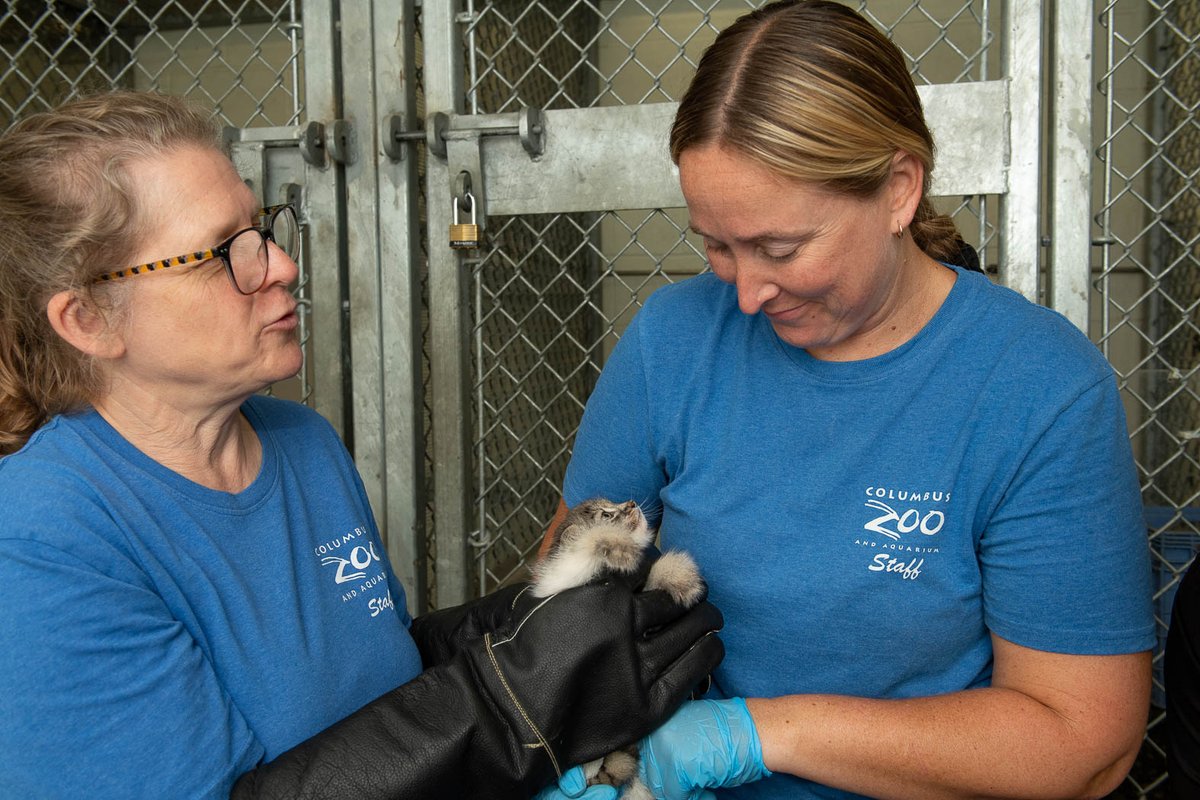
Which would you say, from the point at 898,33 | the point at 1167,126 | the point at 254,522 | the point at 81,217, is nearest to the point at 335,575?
the point at 254,522

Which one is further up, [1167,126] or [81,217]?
[1167,126]

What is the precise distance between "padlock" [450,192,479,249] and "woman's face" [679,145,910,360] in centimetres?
95

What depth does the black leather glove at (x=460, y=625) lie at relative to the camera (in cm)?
176

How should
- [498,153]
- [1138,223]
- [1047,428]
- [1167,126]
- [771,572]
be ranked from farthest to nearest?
[1138,223] < [1167,126] < [498,153] < [771,572] < [1047,428]

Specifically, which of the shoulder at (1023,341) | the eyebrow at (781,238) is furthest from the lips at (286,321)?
the shoulder at (1023,341)

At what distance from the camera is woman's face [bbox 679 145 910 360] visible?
→ 1.33 m

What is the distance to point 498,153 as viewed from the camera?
233cm

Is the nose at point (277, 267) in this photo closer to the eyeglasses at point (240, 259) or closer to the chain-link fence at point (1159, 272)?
the eyeglasses at point (240, 259)

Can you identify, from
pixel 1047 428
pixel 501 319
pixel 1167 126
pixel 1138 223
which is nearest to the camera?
pixel 1047 428

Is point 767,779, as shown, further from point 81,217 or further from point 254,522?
point 81,217

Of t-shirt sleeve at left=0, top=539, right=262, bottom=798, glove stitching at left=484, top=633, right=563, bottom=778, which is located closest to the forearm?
glove stitching at left=484, top=633, right=563, bottom=778

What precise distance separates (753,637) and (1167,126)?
16.7 feet

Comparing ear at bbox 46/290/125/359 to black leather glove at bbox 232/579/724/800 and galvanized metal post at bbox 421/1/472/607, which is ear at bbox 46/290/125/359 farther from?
galvanized metal post at bbox 421/1/472/607

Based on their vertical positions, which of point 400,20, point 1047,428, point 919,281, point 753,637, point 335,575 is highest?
point 400,20
